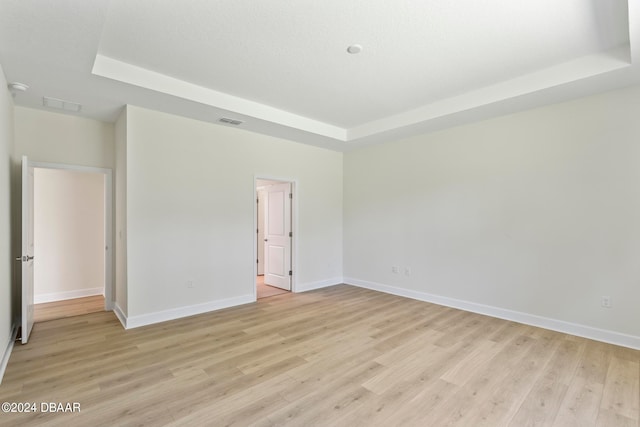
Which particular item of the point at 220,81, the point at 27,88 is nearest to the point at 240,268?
the point at 220,81

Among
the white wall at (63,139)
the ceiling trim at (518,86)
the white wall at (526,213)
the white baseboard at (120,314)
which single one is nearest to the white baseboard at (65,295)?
the white baseboard at (120,314)

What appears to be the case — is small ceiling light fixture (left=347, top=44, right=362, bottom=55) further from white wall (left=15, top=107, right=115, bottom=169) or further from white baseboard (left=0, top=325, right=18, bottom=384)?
white baseboard (left=0, top=325, right=18, bottom=384)

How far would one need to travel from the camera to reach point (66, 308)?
4574 mm

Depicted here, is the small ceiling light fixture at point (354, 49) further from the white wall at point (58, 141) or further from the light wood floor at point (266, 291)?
the light wood floor at point (266, 291)

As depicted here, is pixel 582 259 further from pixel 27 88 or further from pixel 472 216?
pixel 27 88

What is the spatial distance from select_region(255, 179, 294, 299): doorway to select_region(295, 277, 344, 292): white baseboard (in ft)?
0.56

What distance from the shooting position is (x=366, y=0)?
7.45 ft

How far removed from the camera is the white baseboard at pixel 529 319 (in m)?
3.29

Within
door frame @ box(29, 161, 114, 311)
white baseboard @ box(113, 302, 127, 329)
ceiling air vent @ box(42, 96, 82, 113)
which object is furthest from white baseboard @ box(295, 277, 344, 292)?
ceiling air vent @ box(42, 96, 82, 113)

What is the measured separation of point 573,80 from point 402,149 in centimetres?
256

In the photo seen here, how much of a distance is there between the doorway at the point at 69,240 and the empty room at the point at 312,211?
0.04 metres

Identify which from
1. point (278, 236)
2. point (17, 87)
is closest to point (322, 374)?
point (278, 236)

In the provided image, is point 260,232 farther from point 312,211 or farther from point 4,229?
point 4,229

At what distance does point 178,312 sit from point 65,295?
2471 millimetres
